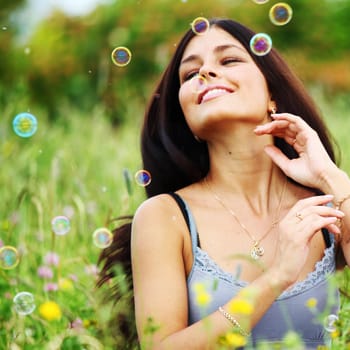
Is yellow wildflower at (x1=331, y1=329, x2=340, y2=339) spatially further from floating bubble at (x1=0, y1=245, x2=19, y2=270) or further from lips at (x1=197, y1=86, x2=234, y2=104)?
floating bubble at (x1=0, y1=245, x2=19, y2=270)

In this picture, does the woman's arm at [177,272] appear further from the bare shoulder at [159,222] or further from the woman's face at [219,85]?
the woman's face at [219,85]

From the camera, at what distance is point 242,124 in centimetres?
246

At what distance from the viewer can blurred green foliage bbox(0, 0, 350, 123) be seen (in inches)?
368

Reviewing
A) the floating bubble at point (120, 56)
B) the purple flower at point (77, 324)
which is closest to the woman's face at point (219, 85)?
the floating bubble at point (120, 56)

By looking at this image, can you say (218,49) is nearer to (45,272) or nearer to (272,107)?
(272,107)

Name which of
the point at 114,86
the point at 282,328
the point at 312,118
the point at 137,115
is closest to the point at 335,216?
the point at 282,328

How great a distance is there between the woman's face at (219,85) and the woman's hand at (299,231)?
370 mm

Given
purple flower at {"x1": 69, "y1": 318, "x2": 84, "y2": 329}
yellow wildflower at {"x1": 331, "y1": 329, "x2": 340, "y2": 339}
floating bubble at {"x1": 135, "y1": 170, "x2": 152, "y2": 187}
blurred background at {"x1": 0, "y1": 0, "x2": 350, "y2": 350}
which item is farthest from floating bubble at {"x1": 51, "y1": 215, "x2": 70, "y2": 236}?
yellow wildflower at {"x1": 331, "y1": 329, "x2": 340, "y2": 339}

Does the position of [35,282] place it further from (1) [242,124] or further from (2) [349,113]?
(2) [349,113]

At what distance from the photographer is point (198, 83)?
8.02 ft

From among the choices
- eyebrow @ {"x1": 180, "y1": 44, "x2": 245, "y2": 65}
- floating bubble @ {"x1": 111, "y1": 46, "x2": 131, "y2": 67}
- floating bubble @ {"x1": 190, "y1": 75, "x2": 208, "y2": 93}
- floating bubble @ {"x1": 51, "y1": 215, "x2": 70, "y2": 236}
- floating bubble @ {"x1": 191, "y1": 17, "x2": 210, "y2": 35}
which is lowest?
floating bubble @ {"x1": 51, "y1": 215, "x2": 70, "y2": 236}

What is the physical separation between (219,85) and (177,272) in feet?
1.82

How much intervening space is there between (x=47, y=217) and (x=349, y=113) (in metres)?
3.75

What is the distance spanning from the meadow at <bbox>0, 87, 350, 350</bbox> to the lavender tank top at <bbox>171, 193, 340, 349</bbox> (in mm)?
157
